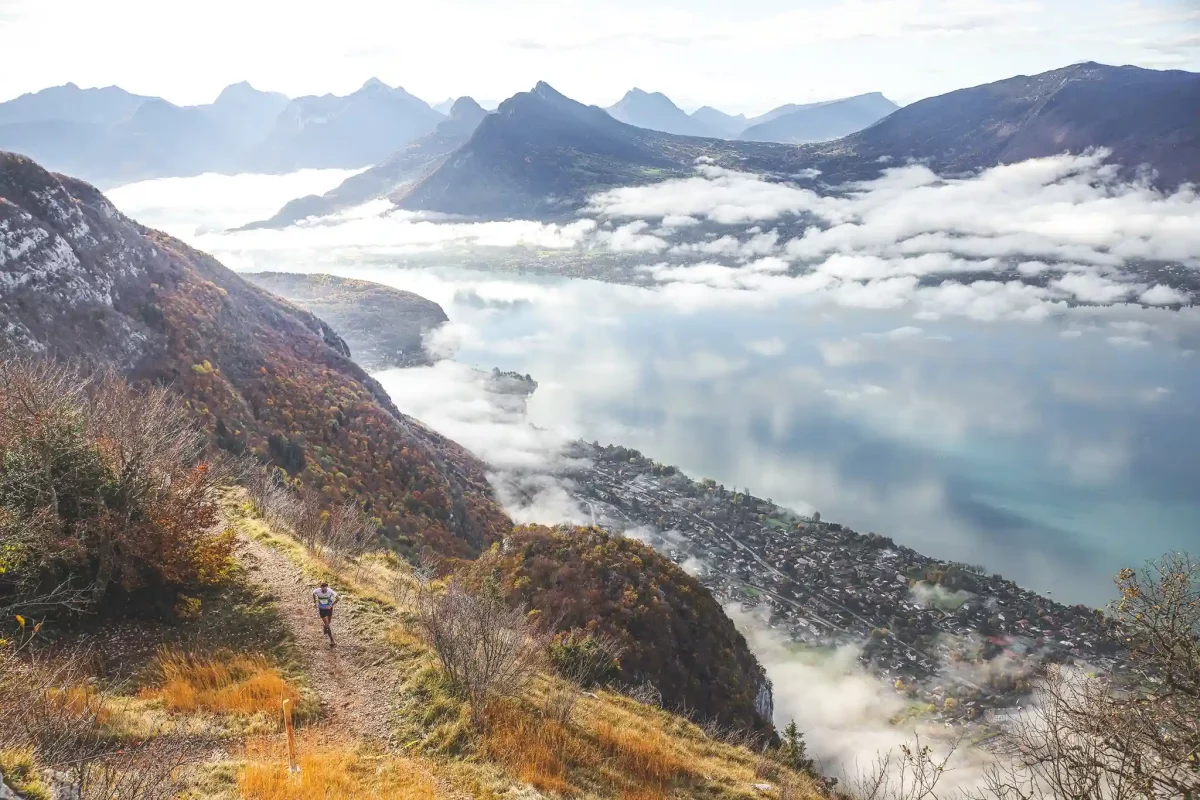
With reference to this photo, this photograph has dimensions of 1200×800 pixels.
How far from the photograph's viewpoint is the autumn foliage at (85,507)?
1462 cm

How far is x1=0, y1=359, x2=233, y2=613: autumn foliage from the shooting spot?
1462cm

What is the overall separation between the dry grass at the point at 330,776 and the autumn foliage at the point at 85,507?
5.98 metres

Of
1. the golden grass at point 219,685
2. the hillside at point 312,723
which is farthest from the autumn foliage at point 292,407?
the golden grass at point 219,685

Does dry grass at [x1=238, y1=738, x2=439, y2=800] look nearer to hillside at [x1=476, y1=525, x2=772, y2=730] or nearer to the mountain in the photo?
hillside at [x1=476, y1=525, x2=772, y2=730]

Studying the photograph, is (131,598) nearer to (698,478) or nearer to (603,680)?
(603,680)

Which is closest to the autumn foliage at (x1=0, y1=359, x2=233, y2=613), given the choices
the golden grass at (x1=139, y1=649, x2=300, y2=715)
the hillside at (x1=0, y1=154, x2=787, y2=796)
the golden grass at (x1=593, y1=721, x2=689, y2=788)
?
the hillside at (x1=0, y1=154, x2=787, y2=796)

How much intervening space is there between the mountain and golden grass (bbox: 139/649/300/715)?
28.5 meters

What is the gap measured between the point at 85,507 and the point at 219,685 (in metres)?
5.83

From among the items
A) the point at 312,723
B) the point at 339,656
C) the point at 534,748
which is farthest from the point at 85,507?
the point at 534,748

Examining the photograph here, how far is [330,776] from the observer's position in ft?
37.4

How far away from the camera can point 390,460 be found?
58.2 m

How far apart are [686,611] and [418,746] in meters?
22.4

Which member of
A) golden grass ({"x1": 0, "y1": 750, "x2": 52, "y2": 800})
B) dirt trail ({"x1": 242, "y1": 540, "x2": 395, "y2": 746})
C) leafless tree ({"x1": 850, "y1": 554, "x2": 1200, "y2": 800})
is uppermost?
golden grass ({"x1": 0, "y1": 750, "x2": 52, "y2": 800})

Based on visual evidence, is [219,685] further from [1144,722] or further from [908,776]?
[908,776]
